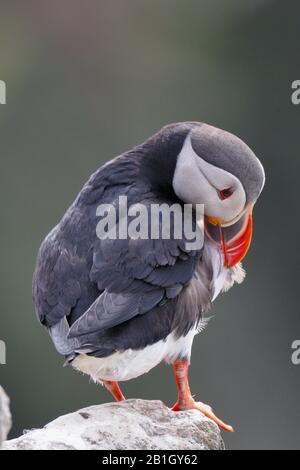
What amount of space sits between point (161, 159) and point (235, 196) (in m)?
0.31

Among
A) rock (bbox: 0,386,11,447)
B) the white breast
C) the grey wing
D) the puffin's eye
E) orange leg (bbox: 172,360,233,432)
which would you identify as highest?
the puffin's eye

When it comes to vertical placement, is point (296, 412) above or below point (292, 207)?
below

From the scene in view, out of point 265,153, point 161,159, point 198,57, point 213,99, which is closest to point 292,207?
point 265,153

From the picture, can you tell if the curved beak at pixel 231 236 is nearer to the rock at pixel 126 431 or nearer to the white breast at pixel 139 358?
the white breast at pixel 139 358

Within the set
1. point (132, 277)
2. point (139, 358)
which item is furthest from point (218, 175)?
point (139, 358)

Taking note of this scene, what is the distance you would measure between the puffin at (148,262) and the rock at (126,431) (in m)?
0.15

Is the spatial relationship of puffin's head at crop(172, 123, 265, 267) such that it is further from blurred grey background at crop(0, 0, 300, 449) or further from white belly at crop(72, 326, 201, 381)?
blurred grey background at crop(0, 0, 300, 449)

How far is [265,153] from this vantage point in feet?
25.1

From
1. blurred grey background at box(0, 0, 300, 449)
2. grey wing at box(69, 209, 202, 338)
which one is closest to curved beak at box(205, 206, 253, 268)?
grey wing at box(69, 209, 202, 338)

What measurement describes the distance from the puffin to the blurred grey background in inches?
118

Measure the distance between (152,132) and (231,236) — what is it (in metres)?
4.00

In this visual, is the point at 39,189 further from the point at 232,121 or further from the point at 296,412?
the point at 296,412

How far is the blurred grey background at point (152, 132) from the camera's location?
703cm

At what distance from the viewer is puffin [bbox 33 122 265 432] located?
10.9 feet
